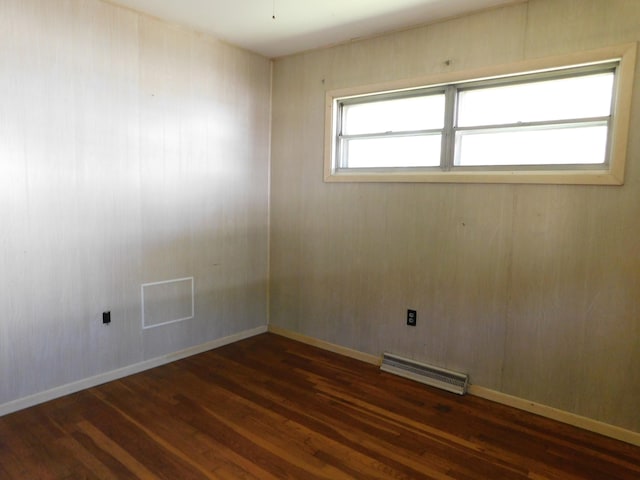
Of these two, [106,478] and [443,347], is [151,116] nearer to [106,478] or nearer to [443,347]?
[106,478]

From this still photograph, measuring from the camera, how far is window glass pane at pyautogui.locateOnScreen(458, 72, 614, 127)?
2488 millimetres

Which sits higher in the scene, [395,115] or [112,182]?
[395,115]

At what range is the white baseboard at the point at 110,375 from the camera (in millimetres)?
2578

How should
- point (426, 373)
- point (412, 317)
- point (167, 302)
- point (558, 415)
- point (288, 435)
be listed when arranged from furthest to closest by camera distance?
point (167, 302)
point (412, 317)
point (426, 373)
point (558, 415)
point (288, 435)

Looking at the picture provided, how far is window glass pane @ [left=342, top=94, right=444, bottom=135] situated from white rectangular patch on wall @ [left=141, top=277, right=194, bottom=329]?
6.19ft

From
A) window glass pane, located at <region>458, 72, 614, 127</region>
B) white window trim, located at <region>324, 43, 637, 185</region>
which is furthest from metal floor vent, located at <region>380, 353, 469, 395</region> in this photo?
window glass pane, located at <region>458, 72, 614, 127</region>

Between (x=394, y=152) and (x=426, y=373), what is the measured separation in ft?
5.65

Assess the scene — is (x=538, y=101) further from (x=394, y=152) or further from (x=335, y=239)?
(x=335, y=239)


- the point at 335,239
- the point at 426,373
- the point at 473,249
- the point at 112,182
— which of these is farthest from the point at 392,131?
the point at 112,182

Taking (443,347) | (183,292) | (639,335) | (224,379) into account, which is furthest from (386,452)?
(183,292)

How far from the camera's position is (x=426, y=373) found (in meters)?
3.13

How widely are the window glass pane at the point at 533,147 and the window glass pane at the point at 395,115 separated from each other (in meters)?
0.29

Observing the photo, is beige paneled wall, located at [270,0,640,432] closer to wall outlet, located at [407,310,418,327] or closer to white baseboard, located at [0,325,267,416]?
wall outlet, located at [407,310,418,327]

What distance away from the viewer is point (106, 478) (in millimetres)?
1987
